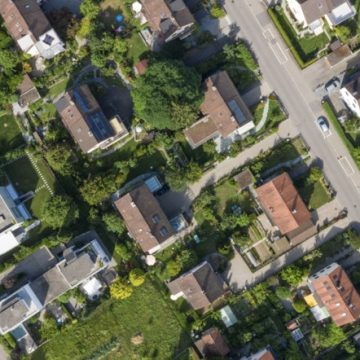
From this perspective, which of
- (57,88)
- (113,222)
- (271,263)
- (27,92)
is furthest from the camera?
(57,88)

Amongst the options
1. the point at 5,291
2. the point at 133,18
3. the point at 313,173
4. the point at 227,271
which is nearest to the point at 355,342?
the point at 227,271

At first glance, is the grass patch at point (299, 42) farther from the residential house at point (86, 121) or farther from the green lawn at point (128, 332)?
the green lawn at point (128, 332)

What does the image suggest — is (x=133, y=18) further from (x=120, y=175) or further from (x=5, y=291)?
(x=5, y=291)

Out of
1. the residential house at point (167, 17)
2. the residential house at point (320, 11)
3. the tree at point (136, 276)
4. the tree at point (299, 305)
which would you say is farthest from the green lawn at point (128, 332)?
the residential house at point (320, 11)

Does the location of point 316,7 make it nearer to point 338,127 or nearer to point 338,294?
point 338,127

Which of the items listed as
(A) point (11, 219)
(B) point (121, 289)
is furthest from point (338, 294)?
(A) point (11, 219)

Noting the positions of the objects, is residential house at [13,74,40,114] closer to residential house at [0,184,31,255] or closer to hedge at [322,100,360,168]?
residential house at [0,184,31,255]

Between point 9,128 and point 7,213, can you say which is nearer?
point 7,213
